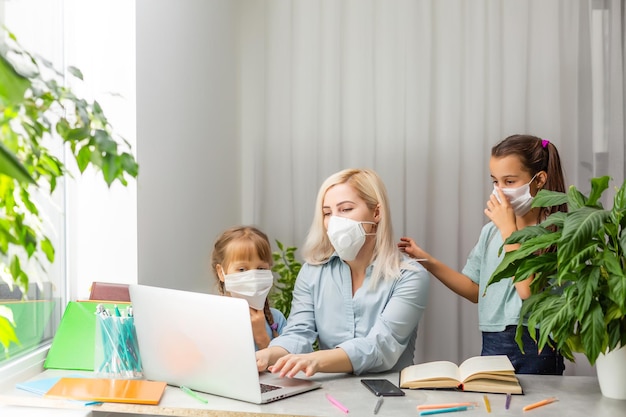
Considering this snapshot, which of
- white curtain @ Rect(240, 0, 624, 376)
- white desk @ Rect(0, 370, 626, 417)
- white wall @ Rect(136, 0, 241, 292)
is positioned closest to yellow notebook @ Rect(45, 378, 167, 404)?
white desk @ Rect(0, 370, 626, 417)

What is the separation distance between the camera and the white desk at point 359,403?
1519 millimetres

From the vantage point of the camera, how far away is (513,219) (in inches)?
89.0

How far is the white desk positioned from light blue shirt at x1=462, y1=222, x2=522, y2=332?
0.55 meters

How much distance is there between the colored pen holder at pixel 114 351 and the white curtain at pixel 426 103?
163cm

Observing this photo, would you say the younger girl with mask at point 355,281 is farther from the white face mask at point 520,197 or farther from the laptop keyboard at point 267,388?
→ the white face mask at point 520,197

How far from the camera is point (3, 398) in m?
1.65

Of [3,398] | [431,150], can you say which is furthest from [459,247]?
[3,398]

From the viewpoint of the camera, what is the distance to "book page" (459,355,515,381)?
1689 mm

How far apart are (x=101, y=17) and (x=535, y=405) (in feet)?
5.49

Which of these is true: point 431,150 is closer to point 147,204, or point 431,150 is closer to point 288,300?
point 288,300

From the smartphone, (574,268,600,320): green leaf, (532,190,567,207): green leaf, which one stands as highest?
(532,190,567,207): green leaf

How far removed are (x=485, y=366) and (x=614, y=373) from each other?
30 cm

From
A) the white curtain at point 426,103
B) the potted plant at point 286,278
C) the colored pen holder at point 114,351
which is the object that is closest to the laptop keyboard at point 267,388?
the colored pen holder at point 114,351

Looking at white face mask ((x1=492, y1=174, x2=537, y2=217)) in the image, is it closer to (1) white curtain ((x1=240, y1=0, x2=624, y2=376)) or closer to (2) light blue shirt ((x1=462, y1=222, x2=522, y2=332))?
(2) light blue shirt ((x1=462, y1=222, x2=522, y2=332))
